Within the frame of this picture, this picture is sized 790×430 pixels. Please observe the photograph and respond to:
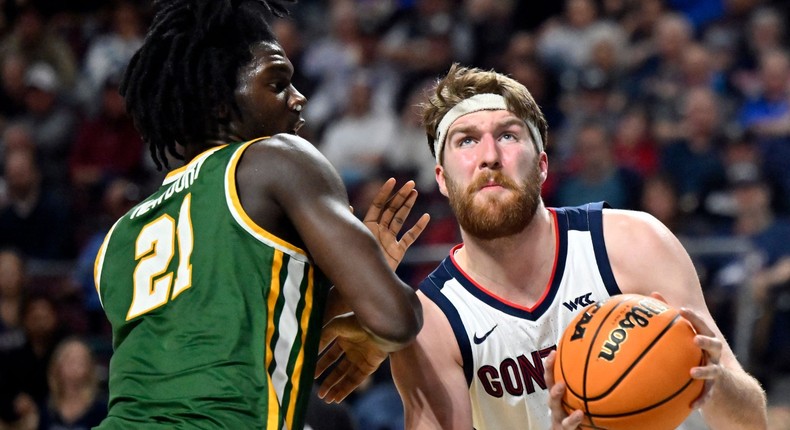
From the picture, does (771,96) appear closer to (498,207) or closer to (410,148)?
(410,148)

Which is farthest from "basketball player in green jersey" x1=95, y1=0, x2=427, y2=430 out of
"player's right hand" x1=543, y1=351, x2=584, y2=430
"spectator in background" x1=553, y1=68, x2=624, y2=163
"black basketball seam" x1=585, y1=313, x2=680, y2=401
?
"spectator in background" x1=553, y1=68, x2=624, y2=163

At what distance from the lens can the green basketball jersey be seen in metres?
2.93

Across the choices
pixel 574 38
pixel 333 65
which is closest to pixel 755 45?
pixel 574 38

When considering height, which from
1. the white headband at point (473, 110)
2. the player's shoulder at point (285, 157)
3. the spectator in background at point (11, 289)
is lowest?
the spectator in background at point (11, 289)

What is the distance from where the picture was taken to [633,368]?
125 inches

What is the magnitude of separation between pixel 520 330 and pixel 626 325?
0.76m

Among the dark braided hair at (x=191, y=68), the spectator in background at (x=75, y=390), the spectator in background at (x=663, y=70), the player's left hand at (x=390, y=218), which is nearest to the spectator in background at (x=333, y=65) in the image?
the spectator in background at (x=663, y=70)

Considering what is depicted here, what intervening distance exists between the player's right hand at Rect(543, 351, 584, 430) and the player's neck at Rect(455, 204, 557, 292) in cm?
74

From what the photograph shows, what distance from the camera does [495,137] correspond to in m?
4.05

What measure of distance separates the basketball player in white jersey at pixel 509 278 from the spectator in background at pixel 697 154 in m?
3.83

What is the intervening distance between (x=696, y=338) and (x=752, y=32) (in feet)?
20.8

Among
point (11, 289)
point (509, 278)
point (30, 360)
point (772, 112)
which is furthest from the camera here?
point (772, 112)

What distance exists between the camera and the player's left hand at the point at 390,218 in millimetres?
3635

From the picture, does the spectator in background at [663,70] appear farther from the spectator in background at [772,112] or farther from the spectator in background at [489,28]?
the spectator in background at [489,28]
